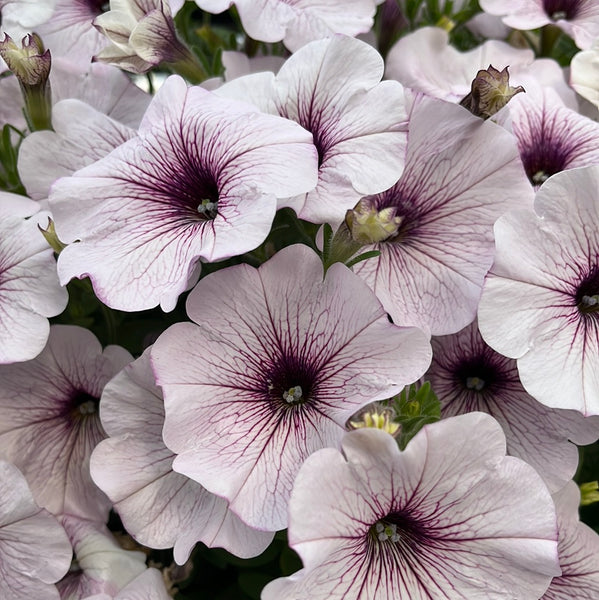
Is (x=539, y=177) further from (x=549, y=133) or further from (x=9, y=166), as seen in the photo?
(x=9, y=166)

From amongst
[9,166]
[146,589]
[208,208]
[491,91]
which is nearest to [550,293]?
[491,91]

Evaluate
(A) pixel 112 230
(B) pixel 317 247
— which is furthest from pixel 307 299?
(A) pixel 112 230

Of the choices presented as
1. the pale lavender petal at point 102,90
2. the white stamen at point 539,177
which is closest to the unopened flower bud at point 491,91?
the white stamen at point 539,177

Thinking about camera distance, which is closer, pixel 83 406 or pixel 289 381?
pixel 289 381

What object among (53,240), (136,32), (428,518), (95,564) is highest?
(136,32)

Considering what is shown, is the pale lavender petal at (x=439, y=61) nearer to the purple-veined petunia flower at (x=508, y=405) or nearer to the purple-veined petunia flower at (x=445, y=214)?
the purple-veined petunia flower at (x=445, y=214)
